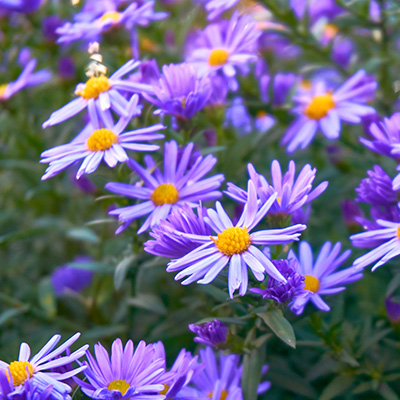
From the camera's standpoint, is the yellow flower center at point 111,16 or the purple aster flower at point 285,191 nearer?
the purple aster flower at point 285,191

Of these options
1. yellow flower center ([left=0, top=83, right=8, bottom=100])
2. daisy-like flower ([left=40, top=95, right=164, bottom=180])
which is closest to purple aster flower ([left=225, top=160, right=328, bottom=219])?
daisy-like flower ([left=40, top=95, right=164, bottom=180])

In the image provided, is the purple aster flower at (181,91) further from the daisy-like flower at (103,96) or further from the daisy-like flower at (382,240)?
the daisy-like flower at (382,240)

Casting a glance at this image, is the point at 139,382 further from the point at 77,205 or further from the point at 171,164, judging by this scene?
the point at 77,205

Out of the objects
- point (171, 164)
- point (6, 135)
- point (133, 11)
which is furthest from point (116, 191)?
point (6, 135)

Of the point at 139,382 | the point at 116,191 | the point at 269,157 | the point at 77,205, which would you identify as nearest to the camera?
the point at 139,382

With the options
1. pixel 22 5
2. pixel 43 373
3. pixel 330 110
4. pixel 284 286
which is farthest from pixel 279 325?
pixel 22 5

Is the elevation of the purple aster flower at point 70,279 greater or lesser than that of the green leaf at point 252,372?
lesser

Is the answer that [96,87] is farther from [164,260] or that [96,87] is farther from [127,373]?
[127,373]

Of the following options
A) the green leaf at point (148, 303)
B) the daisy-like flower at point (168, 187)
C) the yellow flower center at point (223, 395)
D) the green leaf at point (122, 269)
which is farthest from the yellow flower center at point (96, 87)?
the yellow flower center at point (223, 395)
